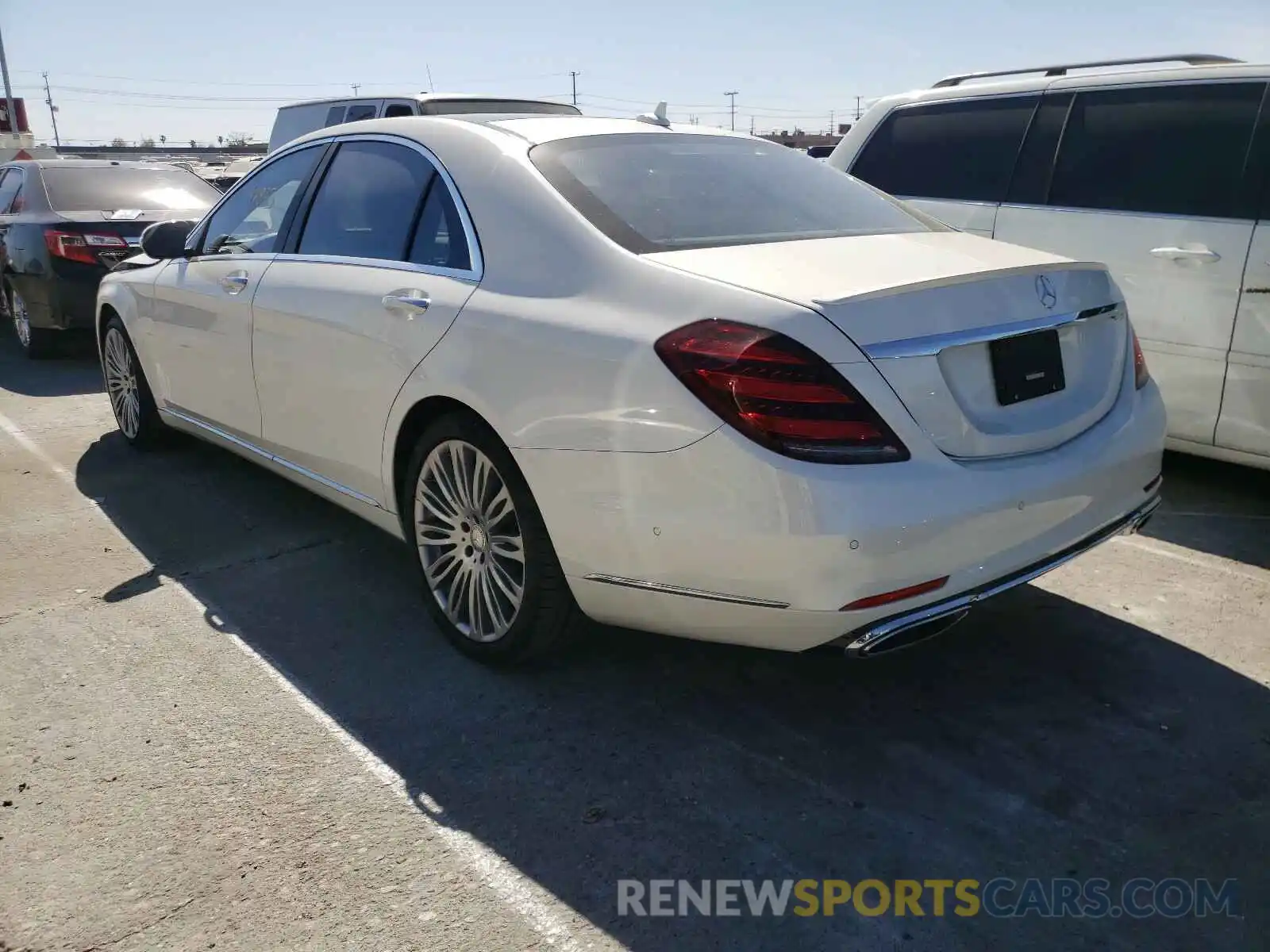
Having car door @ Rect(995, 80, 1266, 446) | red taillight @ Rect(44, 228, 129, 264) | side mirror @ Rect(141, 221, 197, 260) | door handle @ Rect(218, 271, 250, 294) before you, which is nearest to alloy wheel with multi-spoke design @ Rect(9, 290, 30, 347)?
red taillight @ Rect(44, 228, 129, 264)

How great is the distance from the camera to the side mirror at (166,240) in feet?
16.5

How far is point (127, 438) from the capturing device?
6094 mm

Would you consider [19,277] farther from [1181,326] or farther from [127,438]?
[1181,326]

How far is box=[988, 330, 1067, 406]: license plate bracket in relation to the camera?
2.79 meters

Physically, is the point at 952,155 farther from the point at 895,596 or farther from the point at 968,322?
the point at 895,596

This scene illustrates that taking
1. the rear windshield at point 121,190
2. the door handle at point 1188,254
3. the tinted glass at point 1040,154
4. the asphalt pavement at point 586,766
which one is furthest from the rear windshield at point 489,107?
the asphalt pavement at point 586,766

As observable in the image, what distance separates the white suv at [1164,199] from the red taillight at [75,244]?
6798mm

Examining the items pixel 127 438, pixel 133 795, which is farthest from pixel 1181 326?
pixel 127 438

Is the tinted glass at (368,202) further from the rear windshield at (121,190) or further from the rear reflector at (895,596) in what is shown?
the rear windshield at (121,190)

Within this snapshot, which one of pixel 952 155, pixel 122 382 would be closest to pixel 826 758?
pixel 952 155

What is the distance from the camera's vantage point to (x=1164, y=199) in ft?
15.8

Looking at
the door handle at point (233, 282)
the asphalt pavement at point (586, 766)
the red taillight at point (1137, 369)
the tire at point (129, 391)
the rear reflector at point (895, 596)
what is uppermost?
the door handle at point (233, 282)

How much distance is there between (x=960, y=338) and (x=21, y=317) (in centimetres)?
935

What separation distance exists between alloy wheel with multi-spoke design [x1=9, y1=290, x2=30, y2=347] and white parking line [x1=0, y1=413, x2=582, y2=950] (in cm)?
700
